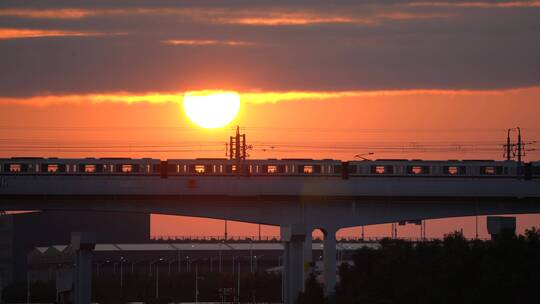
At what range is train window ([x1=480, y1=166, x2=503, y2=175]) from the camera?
104188mm

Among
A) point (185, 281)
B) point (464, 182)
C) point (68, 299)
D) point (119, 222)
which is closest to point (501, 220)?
point (464, 182)

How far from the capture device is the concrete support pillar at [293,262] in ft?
276

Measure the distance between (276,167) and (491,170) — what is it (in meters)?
15.6

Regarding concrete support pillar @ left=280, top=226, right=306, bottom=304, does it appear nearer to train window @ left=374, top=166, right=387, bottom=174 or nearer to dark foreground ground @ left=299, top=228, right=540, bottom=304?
dark foreground ground @ left=299, top=228, right=540, bottom=304

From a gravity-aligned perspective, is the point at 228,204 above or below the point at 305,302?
above

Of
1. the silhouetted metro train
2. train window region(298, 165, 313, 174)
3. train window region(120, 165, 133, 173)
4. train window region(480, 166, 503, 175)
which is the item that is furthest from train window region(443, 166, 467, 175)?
train window region(120, 165, 133, 173)

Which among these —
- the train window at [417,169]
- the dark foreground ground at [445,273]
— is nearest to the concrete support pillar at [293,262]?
the dark foreground ground at [445,273]

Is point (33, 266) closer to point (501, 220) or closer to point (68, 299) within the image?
point (68, 299)

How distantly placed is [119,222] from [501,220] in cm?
10579

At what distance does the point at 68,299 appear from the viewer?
360 ft

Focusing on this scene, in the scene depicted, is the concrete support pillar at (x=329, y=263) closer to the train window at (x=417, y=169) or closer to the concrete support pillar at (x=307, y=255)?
the concrete support pillar at (x=307, y=255)

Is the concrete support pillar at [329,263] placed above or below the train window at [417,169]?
below

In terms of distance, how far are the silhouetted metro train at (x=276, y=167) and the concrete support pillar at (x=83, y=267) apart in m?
12.3

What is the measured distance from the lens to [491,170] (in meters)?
105
